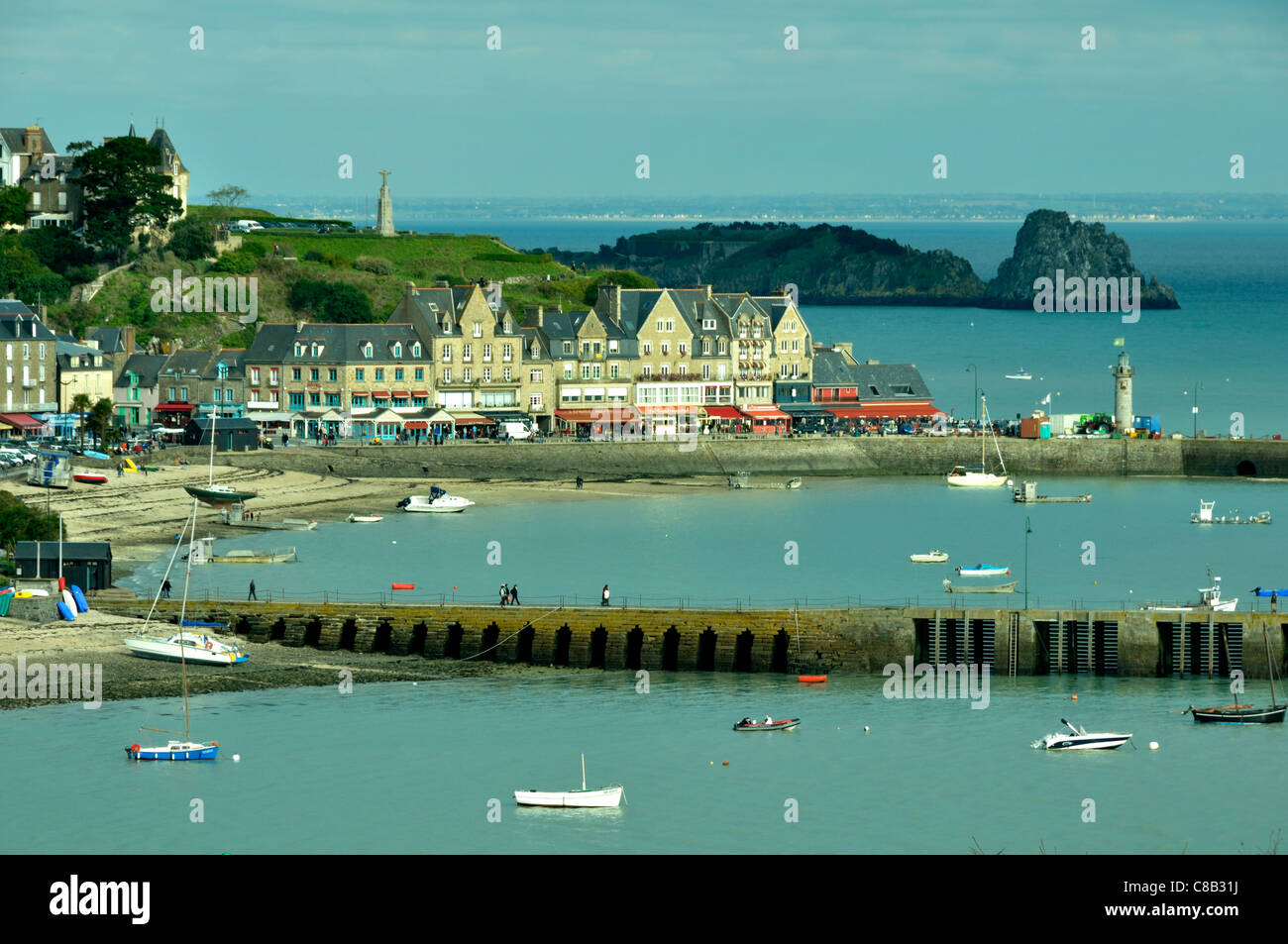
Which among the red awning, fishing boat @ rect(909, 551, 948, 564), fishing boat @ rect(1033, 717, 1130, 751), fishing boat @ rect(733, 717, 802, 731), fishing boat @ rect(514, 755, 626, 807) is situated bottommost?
fishing boat @ rect(514, 755, 626, 807)

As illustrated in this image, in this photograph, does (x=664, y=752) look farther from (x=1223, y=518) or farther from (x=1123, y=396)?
(x=1123, y=396)

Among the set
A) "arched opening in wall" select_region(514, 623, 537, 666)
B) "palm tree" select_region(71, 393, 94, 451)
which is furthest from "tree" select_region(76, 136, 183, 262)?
"arched opening in wall" select_region(514, 623, 537, 666)

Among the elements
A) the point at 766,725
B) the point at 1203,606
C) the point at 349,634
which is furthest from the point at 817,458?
the point at 766,725

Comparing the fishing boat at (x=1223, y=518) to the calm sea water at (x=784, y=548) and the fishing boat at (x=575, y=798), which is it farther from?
the fishing boat at (x=575, y=798)

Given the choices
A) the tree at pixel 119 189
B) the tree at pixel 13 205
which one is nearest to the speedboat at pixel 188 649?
the tree at pixel 119 189

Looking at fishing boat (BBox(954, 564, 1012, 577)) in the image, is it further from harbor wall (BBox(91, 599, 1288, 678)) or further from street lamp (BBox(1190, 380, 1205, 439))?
street lamp (BBox(1190, 380, 1205, 439))

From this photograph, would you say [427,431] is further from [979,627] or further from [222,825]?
[222,825]

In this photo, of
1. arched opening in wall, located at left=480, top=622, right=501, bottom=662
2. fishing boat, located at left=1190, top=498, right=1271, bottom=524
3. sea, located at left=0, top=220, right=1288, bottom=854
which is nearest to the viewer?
sea, located at left=0, top=220, right=1288, bottom=854
